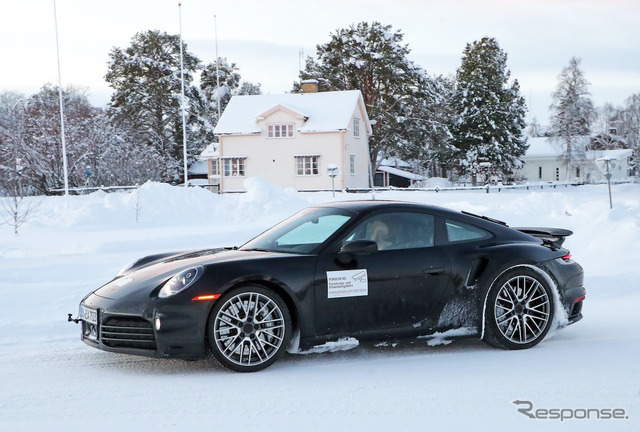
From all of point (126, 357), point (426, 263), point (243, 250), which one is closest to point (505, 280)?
point (426, 263)

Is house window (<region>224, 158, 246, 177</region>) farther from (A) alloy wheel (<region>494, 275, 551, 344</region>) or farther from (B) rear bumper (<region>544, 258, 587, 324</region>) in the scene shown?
(A) alloy wheel (<region>494, 275, 551, 344</region>)

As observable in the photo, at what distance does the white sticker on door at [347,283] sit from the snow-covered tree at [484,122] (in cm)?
5779

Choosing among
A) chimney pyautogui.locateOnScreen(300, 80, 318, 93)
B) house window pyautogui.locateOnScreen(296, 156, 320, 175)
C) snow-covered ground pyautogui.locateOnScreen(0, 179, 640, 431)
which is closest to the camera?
snow-covered ground pyautogui.locateOnScreen(0, 179, 640, 431)

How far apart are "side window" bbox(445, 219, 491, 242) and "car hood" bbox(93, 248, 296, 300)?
5.21 feet

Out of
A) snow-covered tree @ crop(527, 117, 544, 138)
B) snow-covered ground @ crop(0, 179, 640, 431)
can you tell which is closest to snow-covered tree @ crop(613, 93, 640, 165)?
snow-covered tree @ crop(527, 117, 544, 138)

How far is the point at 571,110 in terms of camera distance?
211ft

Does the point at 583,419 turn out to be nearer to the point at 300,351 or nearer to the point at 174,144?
the point at 300,351

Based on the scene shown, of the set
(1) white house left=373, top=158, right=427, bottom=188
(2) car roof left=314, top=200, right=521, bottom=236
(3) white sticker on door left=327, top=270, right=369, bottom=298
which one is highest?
(1) white house left=373, top=158, right=427, bottom=188

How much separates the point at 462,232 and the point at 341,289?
1372mm

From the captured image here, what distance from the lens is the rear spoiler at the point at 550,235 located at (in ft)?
22.7

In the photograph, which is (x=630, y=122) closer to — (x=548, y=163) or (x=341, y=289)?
(x=548, y=163)

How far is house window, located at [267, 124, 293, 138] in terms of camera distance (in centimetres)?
4972

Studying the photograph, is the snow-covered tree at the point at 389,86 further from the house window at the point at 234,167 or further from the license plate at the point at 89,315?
the license plate at the point at 89,315

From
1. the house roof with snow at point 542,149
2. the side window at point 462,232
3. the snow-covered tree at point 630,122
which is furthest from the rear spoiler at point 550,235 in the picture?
the snow-covered tree at point 630,122
